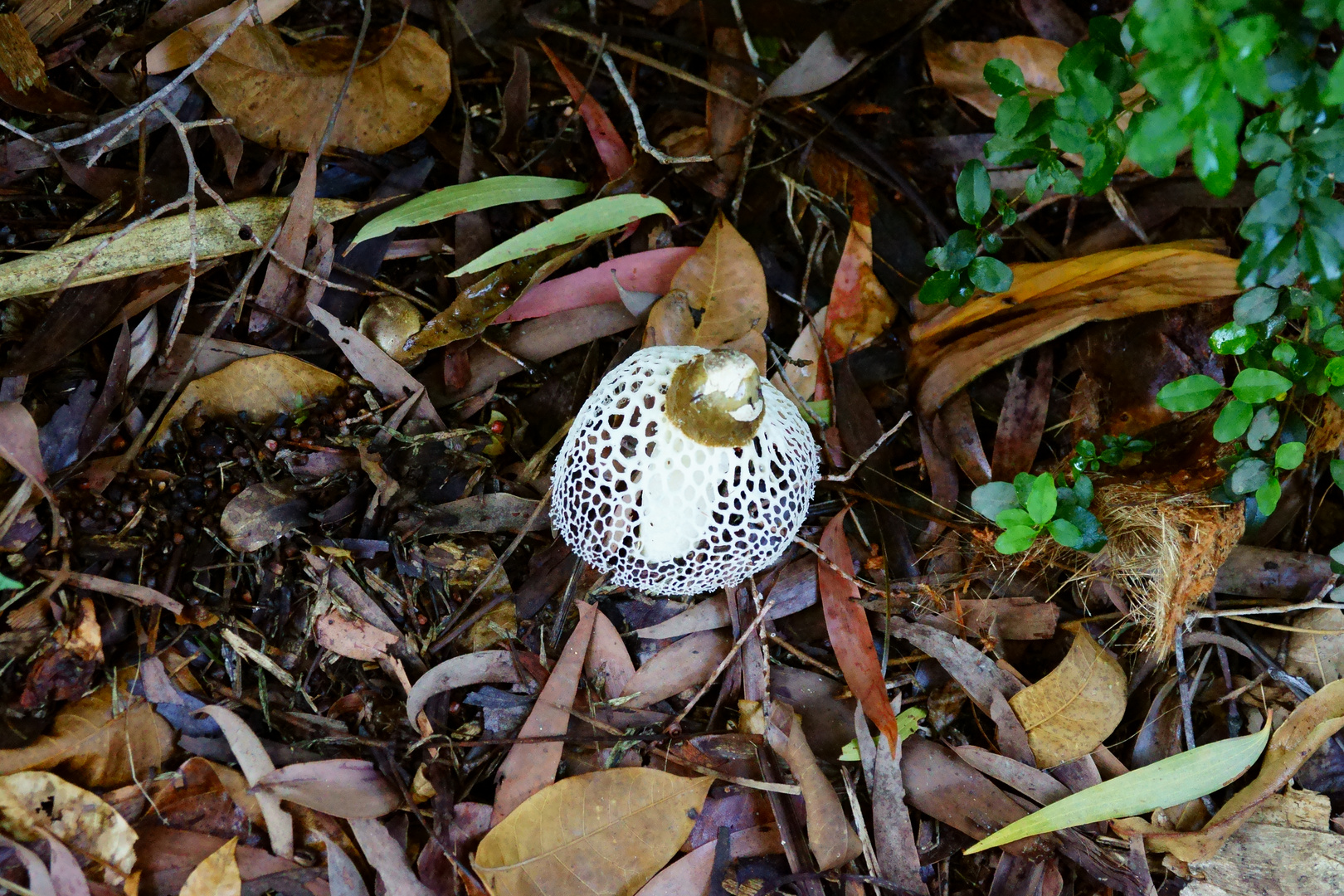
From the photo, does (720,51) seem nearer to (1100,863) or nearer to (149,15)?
(149,15)

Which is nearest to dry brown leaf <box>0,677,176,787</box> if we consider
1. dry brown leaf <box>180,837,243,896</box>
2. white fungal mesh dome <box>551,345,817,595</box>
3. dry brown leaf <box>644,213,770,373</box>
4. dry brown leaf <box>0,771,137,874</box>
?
dry brown leaf <box>0,771,137,874</box>

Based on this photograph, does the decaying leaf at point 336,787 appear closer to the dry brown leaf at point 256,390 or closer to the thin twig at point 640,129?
the dry brown leaf at point 256,390

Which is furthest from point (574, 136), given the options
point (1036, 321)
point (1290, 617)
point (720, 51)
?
point (1290, 617)

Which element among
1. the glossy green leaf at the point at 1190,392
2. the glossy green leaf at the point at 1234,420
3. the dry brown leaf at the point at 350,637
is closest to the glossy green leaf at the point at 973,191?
the glossy green leaf at the point at 1190,392

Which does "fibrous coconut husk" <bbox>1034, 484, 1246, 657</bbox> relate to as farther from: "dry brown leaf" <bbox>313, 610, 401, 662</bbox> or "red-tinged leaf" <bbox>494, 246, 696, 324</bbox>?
"dry brown leaf" <bbox>313, 610, 401, 662</bbox>

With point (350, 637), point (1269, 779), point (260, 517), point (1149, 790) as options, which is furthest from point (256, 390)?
point (1269, 779)
